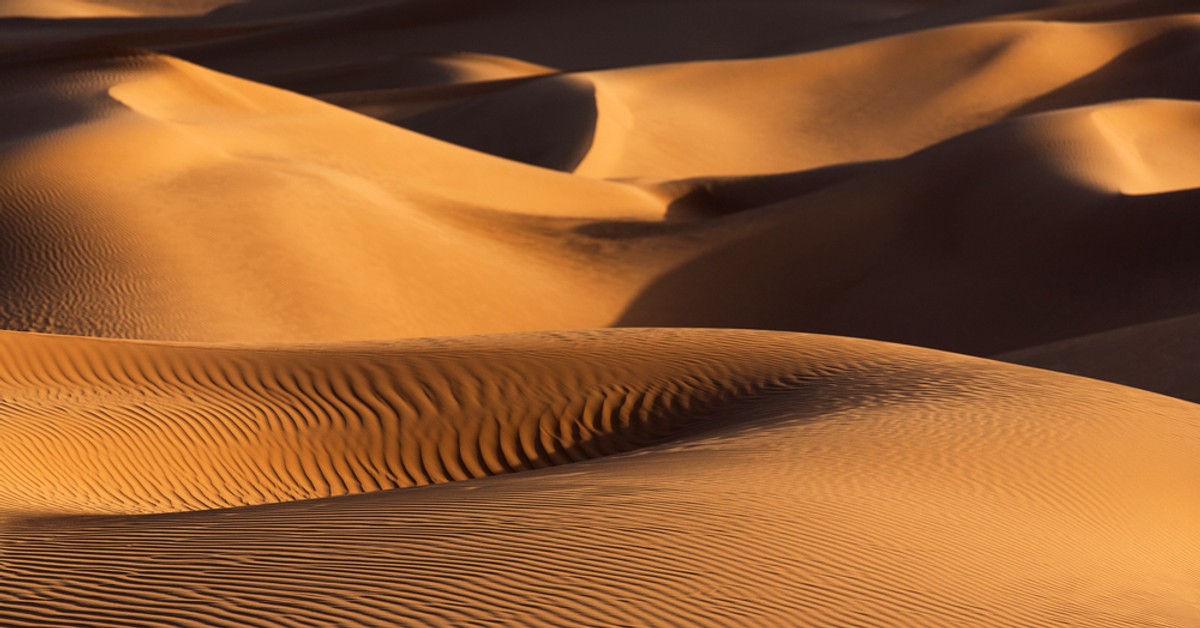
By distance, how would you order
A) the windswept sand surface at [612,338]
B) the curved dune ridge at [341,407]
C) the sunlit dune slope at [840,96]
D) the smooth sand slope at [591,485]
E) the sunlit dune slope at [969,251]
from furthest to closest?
the sunlit dune slope at [840,96], the sunlit dune slope at [969,251], the curved dune ridge at [341,407], the windswept sand surface at [612,338], the smooth sand slope at [591,485]

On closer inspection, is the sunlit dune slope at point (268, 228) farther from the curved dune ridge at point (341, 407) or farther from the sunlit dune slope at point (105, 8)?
the sunlit dune slope at point (105, 8)

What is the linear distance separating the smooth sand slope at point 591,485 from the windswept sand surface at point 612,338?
2cm

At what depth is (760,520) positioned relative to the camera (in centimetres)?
536

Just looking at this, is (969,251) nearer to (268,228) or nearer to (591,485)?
(268,228)

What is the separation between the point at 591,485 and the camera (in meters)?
5.90

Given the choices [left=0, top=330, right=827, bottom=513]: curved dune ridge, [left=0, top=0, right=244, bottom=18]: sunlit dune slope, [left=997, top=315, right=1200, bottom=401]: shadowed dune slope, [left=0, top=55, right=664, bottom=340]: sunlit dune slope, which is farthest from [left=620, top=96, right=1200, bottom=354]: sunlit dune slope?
[left=0, top=0, right=244, bottom=18]: sunlit dune slope

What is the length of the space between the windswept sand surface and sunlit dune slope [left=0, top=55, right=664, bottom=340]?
5cm

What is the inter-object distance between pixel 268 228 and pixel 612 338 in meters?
6.49

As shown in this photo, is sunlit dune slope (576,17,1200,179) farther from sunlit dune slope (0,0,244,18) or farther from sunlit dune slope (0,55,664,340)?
sunlit dune slope (0,0,244,18)

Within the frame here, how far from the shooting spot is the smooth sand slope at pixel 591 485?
4488 mm

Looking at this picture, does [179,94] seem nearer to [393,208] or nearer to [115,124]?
[115,124]

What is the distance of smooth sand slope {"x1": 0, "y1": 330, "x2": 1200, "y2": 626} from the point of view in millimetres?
4488

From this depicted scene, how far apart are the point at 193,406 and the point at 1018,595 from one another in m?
5.01

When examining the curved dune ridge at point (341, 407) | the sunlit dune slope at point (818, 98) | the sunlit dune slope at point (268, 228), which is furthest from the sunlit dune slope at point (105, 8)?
the curved dune ridge at point (341, 407)
